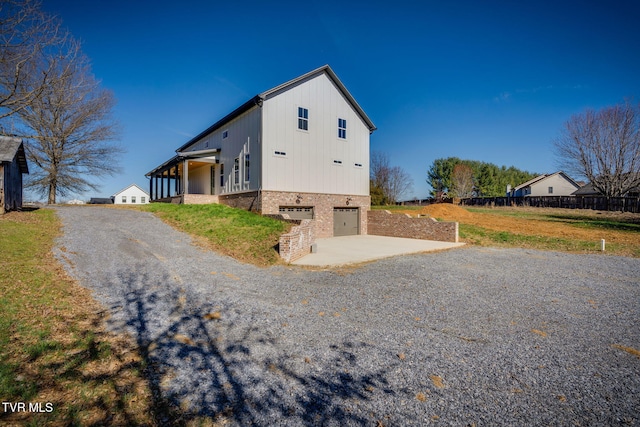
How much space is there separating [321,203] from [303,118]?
5.11m

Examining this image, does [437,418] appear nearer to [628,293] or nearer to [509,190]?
[628,293]

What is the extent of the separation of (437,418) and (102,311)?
5.37m

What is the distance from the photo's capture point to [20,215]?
1329 centimetres

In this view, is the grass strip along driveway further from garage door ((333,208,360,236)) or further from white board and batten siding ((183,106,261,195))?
garage door ((333,208,360,236))

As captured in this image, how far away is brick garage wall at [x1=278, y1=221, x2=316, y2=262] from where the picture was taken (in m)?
10.0

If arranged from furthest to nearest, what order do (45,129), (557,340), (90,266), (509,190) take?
(509,190) → (45,129) → (90,266) → (557,340)

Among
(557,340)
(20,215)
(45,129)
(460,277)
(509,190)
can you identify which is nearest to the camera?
(557,340)

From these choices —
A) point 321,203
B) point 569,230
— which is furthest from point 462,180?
point 321,203

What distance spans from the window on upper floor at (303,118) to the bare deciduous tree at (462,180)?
49.1 meters

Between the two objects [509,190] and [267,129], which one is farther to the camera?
[509,190]

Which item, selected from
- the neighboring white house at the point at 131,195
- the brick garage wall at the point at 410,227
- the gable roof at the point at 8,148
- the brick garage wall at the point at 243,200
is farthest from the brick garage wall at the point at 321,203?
the neighboring white house at the point at 131,195

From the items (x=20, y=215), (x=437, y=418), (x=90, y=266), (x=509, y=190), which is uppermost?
(x=509, y=190)

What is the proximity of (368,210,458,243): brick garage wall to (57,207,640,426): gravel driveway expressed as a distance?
6.95 m

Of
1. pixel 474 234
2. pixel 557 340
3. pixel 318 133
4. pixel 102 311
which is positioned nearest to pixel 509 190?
pixel 474 234
